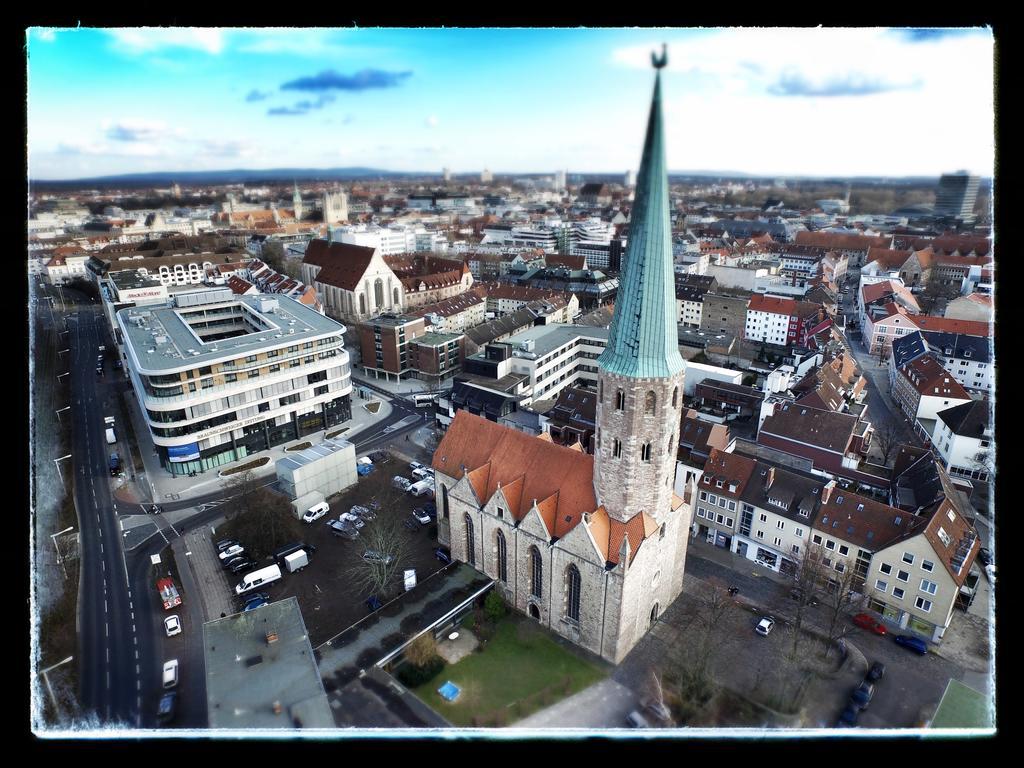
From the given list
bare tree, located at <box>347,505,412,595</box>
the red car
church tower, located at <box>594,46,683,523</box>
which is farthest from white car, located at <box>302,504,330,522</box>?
the red car

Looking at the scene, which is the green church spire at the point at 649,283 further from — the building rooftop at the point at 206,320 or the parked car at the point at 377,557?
the building rooftop at the point at 206,320

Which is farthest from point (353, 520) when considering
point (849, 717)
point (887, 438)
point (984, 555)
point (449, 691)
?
point (887, 438)

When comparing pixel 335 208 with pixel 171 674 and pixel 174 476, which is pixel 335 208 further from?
pixel 171 674

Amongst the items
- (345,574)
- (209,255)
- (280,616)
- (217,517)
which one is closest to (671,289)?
(280,616)

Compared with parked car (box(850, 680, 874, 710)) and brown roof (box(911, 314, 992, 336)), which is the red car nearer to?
parked car (box(850, 680, 874, 710))

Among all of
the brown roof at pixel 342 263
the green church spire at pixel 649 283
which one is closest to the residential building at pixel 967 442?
the green church spire at pixel 649 283

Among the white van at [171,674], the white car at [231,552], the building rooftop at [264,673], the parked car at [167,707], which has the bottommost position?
the parked car at [167,707]
